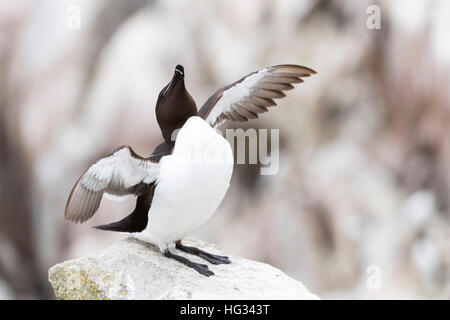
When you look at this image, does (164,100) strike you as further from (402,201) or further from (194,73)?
(402,201)

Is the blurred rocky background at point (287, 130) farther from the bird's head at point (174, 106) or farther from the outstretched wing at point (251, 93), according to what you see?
the bird's head at point (174, 106)

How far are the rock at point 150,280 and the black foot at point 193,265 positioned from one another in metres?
0.01

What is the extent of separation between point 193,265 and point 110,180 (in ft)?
1.25

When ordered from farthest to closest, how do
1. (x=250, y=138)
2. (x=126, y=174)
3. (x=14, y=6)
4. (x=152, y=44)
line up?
(x=14, y=6), (x=152, y=44), (x=250, y=138), (x=126, y=174)

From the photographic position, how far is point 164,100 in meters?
1.74

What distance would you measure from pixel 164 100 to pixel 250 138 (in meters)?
2.07

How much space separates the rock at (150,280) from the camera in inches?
66.1

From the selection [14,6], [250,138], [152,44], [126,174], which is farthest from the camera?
[14,6]

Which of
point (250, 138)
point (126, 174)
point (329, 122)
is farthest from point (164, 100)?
point (329, 122)

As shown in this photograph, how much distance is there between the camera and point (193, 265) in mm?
1805

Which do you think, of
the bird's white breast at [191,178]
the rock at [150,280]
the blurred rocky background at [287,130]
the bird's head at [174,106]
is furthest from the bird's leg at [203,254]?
the blurred rocky background at [287,130]

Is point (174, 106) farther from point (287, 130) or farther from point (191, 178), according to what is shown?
point (287, 130)

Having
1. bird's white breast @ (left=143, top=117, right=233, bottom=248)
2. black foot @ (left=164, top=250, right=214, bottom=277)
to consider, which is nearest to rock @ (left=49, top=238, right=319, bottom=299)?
black foot @ (left=164, top=250, right=214, bottom=277)

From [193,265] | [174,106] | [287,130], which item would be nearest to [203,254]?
[193,265]
